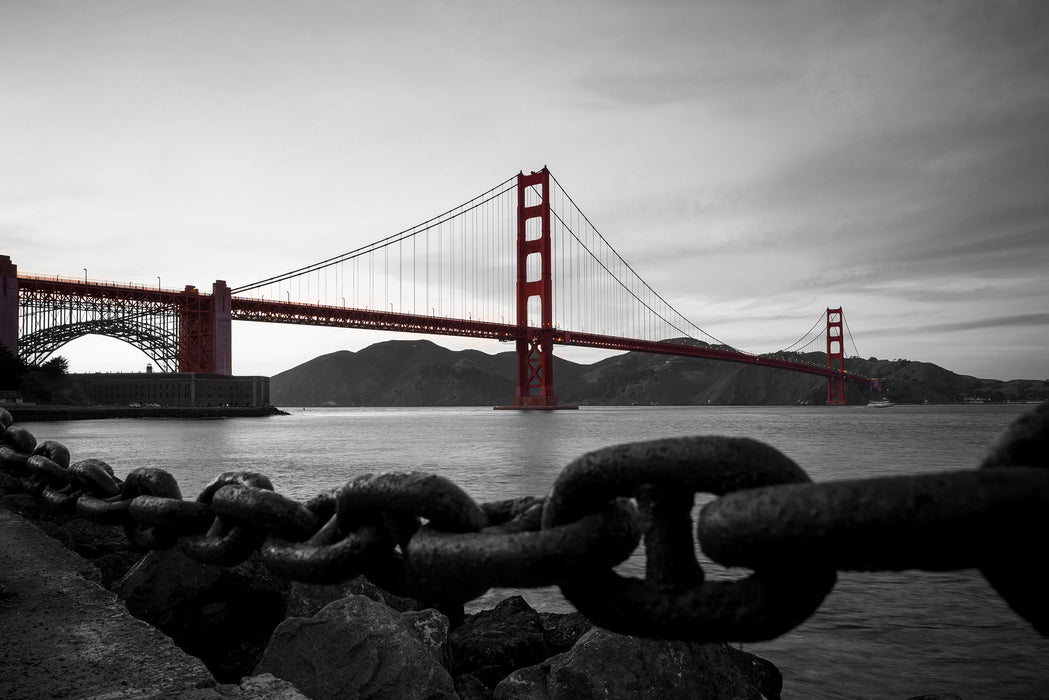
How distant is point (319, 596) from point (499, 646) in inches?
29.8

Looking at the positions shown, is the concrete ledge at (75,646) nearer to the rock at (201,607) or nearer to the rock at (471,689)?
the rock at (201,607)

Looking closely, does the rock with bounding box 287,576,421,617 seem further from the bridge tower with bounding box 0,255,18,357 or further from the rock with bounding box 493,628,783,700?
the bridge tower with bounding box 0,255,18,357

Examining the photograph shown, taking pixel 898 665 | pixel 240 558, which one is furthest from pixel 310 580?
pixel 898 665

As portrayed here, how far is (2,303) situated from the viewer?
36562 millimetres

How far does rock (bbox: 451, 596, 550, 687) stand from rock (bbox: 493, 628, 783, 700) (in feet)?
1.37

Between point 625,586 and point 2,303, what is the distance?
46.0 m

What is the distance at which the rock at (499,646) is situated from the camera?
261cm

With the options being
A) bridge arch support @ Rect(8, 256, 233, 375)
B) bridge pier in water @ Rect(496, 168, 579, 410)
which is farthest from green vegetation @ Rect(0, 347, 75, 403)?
bridge pier in water @ Rect(496, 168, 579, 410)

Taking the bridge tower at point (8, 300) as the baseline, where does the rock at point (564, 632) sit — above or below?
below

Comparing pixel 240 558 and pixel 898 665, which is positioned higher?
pixel 240 558

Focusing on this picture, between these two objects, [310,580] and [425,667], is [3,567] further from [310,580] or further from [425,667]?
[310,580]

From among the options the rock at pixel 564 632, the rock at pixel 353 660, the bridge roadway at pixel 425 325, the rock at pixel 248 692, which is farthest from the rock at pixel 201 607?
the bridge roadway at pixel 425 325

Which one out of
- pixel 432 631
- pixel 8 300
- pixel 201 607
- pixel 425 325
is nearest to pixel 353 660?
pixel 432 631

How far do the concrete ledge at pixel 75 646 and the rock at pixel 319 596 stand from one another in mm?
747
